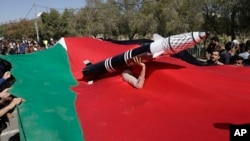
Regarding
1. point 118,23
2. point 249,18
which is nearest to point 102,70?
point 249,18

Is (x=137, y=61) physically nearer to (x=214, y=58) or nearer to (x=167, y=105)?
(x=167, y=105)

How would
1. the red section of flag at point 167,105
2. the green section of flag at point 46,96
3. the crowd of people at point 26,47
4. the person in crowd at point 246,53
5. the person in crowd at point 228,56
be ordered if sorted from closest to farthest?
the red section of flag at point 167,105 → the green section of flag at point 46,96 → the person in crowd at point 228,56 → the person in crowd at point 246,53 → the crowd of people at point 26,47

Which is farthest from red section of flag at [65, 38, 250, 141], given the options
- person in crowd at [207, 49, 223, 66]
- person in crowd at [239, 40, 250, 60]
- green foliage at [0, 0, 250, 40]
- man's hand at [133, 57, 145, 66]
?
green foliage at [0, 0, 250, 40]

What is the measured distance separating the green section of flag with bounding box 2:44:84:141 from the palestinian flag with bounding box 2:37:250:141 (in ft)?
0.04

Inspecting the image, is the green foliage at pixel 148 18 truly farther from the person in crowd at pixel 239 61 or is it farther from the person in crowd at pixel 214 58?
the person in crowd at pixel 214 58

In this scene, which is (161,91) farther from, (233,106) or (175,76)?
(233,106)

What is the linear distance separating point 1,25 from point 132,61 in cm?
8479

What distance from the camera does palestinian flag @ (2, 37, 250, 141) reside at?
13.4 ft

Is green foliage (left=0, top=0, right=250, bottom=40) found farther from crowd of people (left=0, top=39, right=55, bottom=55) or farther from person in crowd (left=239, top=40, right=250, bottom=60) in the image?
person in crowd (left=239, top=40, right=250, bottom=60)

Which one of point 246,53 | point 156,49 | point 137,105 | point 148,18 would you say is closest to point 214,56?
point 246,53

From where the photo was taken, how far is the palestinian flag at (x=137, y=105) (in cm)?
407

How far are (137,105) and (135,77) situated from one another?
3.10ft

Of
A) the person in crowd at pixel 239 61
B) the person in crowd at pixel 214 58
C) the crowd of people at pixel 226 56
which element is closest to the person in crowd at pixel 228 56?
the crowd of people at pixel 226 56

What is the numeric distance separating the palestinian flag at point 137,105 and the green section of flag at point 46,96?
0.01 m
